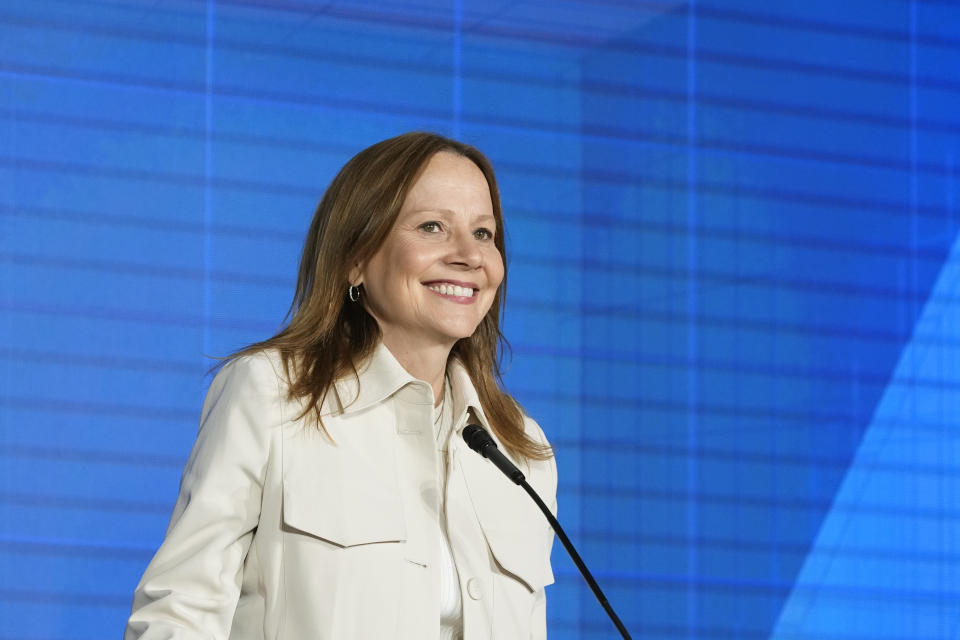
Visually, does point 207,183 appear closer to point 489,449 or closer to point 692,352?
point 692,352

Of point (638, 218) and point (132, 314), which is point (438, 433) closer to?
point (132, 314)

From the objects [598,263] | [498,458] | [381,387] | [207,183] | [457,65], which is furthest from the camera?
[598,263]

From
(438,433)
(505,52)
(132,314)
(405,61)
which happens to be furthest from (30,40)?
(438,433)

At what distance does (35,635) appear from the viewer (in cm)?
303

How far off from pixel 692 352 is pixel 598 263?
416mm

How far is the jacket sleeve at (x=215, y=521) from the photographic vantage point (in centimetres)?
158

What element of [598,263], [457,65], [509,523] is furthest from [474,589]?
[457,65]

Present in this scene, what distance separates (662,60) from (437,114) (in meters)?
0.80

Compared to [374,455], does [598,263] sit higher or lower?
higher

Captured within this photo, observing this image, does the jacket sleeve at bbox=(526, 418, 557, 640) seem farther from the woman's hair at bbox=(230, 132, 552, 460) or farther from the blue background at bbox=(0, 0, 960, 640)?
the blue background at bbox=(0, 0, 960, 640)

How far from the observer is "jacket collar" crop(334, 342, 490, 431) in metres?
1.87

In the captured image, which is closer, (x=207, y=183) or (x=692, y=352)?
(x=207, y=183)

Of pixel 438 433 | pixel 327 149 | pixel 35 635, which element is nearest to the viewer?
pixel 438 433

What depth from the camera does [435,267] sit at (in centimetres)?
192
